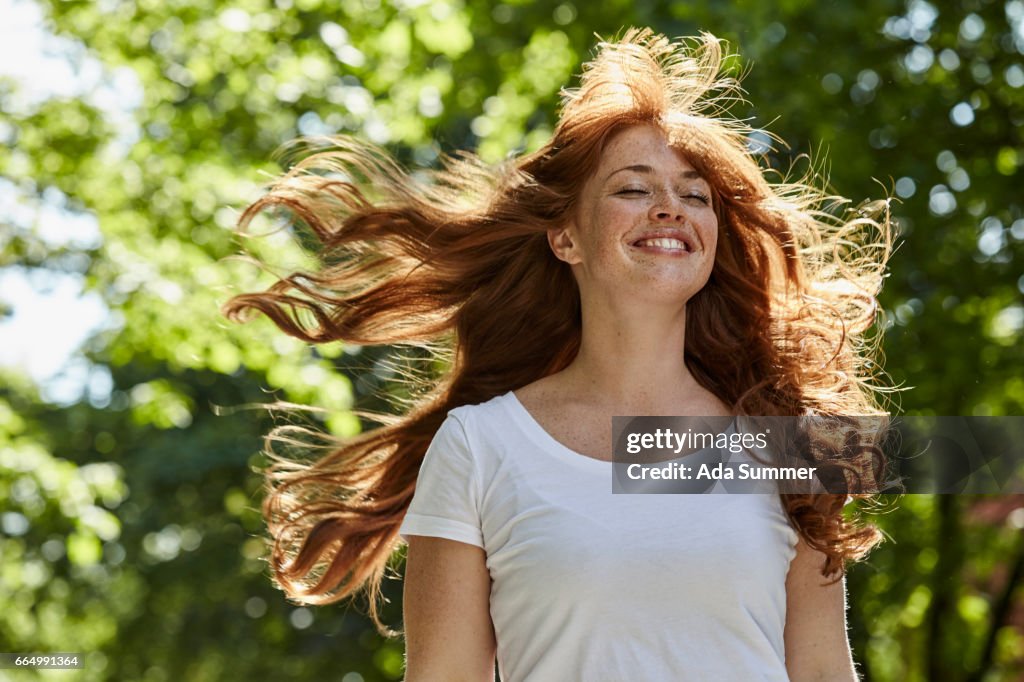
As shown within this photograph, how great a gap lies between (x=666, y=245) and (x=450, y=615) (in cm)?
89

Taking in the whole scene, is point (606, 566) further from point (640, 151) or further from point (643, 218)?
point (640, 151)

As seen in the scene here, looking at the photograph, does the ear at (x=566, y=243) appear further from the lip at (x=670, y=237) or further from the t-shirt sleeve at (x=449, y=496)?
the t-shirt sleeve at (x=449, y=496)

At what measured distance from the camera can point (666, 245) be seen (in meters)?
2.64

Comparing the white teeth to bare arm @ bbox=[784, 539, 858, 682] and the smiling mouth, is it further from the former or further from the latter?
bare arm @ bbox=[784, 539, 858, 682]

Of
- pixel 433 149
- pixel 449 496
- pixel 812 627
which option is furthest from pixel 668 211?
pixel 433 149

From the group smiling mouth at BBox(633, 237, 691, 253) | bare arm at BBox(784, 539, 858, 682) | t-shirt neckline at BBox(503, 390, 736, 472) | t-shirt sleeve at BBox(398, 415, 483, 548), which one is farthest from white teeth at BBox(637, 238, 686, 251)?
bare arm at BBox(784, 539, 858, 682)

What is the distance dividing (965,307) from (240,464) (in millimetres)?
6342

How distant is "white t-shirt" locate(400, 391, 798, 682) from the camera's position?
2.37m

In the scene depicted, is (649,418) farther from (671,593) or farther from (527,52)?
(527,52)

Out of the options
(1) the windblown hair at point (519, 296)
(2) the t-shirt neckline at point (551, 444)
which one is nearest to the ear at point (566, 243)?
(1) the windblown hair at point (519, 296)

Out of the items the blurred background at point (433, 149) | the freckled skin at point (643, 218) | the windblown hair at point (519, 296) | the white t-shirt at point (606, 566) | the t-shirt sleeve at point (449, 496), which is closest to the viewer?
the white t-shirt at point (606, 566)

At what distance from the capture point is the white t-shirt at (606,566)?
2.37 meters

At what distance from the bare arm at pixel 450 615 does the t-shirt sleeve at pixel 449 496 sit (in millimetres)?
28

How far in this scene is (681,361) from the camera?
278cm
